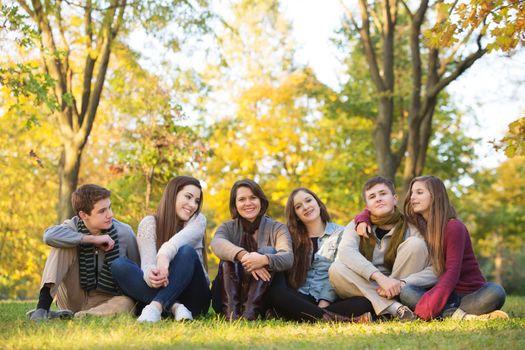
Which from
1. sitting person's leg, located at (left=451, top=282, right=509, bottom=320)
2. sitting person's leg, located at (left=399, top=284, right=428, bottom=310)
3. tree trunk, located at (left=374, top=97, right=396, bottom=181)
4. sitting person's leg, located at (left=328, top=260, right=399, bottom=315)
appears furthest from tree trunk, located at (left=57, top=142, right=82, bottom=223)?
sitting person's leg, located at (left=451, top=282, right=509, bottom=320)

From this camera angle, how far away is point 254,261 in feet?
18.1

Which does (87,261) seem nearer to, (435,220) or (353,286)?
(353,286)

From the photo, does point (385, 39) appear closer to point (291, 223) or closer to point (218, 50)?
point (218, 50)

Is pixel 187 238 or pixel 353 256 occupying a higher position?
pixel 187 238

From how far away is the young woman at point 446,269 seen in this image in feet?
17.7

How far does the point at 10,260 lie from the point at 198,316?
606 inches

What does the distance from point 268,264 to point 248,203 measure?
0.72 metres

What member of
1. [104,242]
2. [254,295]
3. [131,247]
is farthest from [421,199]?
[104,242]

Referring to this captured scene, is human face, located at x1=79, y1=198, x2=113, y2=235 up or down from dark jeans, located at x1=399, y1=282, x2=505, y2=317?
up

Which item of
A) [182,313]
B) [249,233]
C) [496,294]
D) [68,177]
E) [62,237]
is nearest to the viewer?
[182,313]

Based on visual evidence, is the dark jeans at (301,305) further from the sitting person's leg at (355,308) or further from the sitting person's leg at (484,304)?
the sitting person's leg at (484,304)

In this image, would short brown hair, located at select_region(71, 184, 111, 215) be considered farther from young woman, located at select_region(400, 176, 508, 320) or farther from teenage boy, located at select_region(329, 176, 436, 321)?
young woman, located at select_region(400, 176, 508, 320)

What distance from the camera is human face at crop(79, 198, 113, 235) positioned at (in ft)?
19.1

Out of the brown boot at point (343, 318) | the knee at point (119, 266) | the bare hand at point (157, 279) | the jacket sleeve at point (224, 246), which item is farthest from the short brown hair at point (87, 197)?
the brown boot at point (343, 318)
